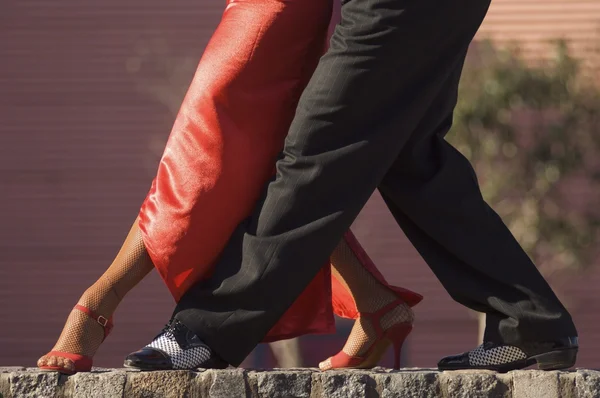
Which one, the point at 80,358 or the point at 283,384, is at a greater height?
the point at 80,358

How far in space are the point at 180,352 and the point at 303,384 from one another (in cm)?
25

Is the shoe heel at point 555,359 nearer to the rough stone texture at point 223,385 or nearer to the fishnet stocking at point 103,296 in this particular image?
the rough stone texture at point 223,385

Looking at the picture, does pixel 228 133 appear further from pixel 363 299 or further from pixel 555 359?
pixel 555 359

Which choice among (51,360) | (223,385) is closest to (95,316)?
(51,360)

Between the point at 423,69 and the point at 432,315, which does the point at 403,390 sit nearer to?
the point at 423,69

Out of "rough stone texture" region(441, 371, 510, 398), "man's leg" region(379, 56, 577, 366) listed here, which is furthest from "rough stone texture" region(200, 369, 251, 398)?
"man's leg" region(379, 56, 577, 366)

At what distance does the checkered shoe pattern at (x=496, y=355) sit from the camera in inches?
102

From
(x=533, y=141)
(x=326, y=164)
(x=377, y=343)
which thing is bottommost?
(x=377, y=343)

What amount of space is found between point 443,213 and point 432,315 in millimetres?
6236

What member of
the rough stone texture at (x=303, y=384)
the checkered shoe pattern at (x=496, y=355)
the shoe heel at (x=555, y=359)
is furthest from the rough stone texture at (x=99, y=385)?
the shoe heel at (x=555, y=359)

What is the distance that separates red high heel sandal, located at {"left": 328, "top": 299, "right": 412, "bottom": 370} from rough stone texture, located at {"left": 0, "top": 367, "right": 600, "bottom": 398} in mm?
377

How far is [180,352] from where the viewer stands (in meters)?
2.43

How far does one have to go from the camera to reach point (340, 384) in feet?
7.91

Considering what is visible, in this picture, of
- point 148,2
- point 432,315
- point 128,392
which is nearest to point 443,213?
point 128,392
